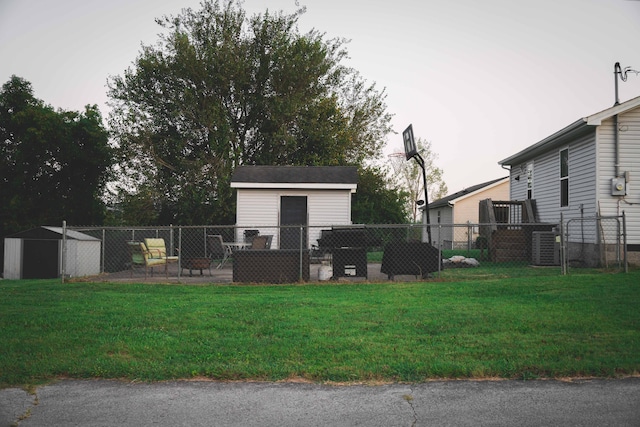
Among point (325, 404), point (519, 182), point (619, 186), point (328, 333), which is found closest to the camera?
point (325, 404)

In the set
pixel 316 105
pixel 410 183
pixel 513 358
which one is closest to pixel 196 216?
pixel 316 105

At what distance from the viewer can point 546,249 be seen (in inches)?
513

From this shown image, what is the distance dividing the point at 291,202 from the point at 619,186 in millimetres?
9571

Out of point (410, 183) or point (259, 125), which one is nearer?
point (259, 125)

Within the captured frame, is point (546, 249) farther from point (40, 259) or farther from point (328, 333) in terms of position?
point (40, 259)

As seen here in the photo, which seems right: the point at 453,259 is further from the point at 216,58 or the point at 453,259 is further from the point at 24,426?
the point at 216,58

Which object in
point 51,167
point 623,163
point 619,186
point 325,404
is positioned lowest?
point 325,404

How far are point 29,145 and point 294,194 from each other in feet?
55.6

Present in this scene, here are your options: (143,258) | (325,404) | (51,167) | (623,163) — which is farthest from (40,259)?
(623,163)

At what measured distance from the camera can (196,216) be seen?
21.4 meters

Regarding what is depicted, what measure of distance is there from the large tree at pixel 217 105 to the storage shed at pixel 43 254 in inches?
323

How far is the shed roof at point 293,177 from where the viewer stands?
640 inches

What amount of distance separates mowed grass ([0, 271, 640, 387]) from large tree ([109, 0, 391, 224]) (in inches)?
594

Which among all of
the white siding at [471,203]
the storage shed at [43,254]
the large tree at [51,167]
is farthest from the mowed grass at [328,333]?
the white siding at [471,203]
